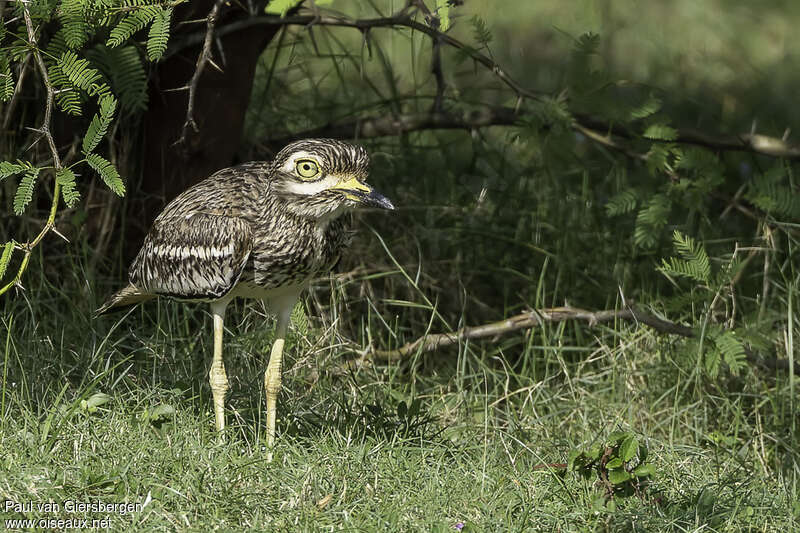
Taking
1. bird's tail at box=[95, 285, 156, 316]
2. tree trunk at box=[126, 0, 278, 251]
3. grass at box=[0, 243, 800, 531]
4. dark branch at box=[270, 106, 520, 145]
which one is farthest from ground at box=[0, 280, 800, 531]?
dark branch at box=[270, 106, 520, 145]

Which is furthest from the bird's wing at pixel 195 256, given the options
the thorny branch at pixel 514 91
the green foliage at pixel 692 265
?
the green foliage at pixel 692 265

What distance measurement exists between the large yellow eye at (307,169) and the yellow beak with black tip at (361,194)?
8 cm

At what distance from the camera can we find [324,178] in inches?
151

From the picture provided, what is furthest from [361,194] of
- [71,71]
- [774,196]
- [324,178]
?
[774,196]

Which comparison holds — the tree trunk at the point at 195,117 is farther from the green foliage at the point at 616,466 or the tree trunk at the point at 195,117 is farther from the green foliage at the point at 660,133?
the green foliage at the point at 616,466

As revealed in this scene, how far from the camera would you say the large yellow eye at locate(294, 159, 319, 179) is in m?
3.84

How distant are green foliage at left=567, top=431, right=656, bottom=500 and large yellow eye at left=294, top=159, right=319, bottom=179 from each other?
1242mm

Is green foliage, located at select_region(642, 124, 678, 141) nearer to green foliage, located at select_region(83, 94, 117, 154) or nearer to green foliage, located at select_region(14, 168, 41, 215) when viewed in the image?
green foliage, located at select_region(83, 94, 117, 154)

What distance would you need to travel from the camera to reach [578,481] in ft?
12.2

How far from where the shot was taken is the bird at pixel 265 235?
3848mm

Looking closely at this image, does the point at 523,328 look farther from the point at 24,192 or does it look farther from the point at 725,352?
the point at 24,192

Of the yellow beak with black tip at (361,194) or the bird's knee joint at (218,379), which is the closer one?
the yellow beak with black tip at (361,194)

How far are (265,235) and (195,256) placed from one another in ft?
0.86

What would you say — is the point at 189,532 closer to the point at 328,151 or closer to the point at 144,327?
the point at 328,151
